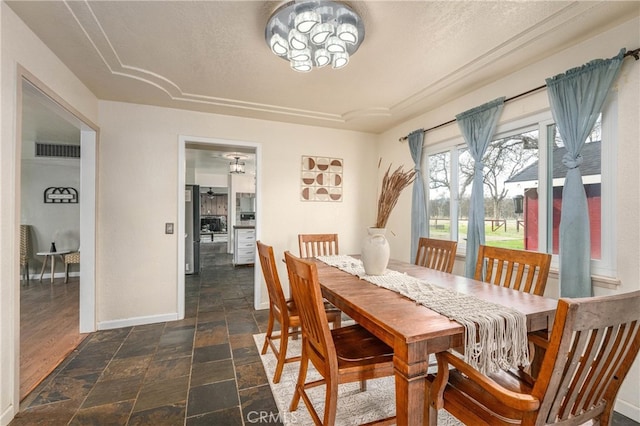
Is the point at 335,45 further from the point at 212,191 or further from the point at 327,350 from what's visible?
the point at 212,191

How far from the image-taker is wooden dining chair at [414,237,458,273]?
2.40 meters

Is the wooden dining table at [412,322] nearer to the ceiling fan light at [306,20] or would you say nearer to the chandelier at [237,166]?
the ceiling fan light at [306,20]

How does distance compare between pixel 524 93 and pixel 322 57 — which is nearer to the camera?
pixel 322 57

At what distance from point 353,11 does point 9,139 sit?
86.0 inches

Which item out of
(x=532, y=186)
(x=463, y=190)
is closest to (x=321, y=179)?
(x=463, y=190)

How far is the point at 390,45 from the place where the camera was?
2.09 meters

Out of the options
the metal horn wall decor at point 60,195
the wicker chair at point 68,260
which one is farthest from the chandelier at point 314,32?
the metal horn wall decor at point 60,195

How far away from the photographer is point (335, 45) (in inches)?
72.5

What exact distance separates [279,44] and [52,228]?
577 cm

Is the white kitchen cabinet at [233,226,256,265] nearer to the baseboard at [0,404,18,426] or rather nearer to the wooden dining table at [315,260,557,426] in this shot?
the baseboard at [0,404,18,426]

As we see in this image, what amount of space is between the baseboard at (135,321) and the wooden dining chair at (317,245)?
168 cm

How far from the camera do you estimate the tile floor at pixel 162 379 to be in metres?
1.74

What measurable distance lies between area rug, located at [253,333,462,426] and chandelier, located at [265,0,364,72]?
2306 millimetres

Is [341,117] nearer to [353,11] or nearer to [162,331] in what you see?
[353,11]
